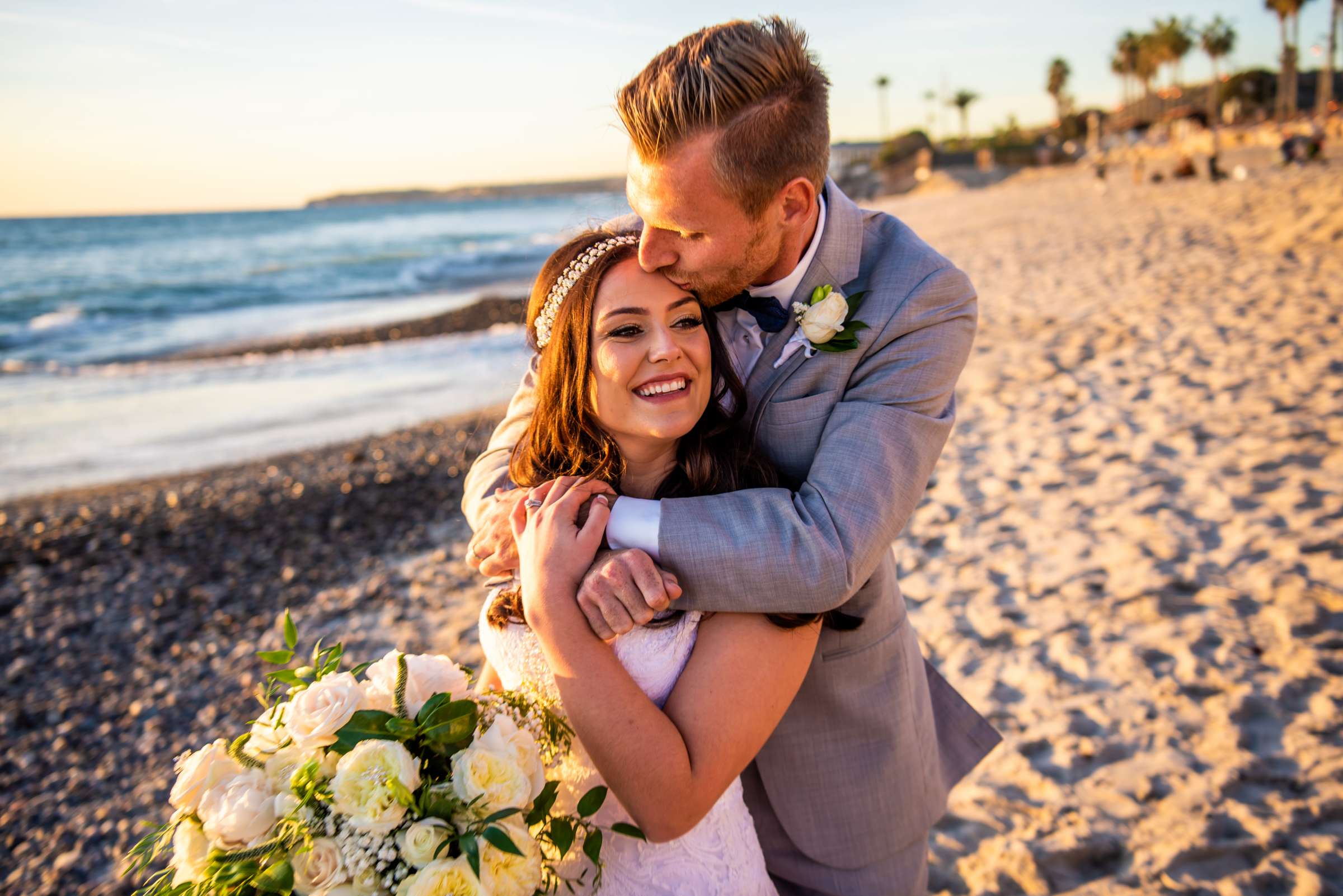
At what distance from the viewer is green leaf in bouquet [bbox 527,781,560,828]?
5.74 ft

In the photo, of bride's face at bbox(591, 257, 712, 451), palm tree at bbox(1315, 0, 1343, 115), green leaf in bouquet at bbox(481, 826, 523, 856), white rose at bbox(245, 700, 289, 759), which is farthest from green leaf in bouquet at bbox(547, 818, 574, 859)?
palm tree at bbox(1315, 0, 1343, 115)

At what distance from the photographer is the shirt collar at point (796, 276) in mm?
2445

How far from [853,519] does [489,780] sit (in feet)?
3.00

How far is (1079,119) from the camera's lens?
67188mm

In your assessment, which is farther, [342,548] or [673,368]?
[342,548]

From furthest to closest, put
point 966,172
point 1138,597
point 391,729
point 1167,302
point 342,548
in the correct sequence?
1. point 966,172
2. point 1167,302
3. point 342,548
4. point 1138,597
5. point 391,729

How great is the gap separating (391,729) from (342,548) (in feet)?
20.1

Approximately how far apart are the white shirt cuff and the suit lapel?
519 mm

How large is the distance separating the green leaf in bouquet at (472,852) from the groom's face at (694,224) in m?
1.37

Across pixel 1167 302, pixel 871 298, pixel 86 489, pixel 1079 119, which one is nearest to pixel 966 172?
pixel 1079 119

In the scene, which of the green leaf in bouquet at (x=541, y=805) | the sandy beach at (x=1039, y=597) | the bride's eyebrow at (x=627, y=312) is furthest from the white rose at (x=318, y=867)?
the sandy beach at (x=1039, y=597)

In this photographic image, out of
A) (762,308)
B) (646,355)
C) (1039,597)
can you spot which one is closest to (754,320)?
(762,308)

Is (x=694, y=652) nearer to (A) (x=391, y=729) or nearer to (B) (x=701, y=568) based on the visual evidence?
(B) (x=701, y=568)

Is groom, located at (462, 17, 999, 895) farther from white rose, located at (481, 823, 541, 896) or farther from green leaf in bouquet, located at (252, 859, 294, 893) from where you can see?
green leaf in bouquet, located at (252, 859, 294, 893)
